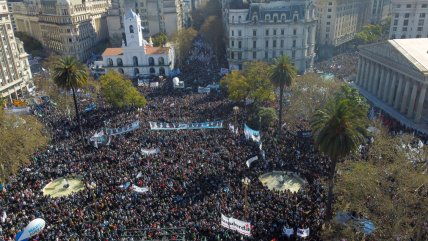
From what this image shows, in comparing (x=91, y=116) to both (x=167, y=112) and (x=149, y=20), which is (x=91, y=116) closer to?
(x=167, y=112)

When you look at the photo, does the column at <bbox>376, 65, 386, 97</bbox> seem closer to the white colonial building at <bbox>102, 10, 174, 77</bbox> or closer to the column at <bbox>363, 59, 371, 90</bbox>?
the column at <bbox>363, 59, 371, 90</bbox>

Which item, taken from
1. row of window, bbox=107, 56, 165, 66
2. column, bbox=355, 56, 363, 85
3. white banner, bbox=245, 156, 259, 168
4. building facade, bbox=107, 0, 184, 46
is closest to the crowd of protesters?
white banner, bbox=245, 156, 259, 168

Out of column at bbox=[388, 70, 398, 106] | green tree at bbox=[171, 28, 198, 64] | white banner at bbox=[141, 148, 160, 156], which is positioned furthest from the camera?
green tree at bbox=[171, 28, 198, 64]

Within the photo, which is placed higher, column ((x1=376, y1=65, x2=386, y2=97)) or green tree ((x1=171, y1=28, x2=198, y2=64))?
green tree ((x1=171, y1=28, x2=198, y2=64))

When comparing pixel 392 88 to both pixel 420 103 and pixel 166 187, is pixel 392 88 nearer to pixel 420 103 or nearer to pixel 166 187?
pixel 420 103

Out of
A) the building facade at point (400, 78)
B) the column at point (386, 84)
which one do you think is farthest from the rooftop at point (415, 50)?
the column at point (386, 84)
